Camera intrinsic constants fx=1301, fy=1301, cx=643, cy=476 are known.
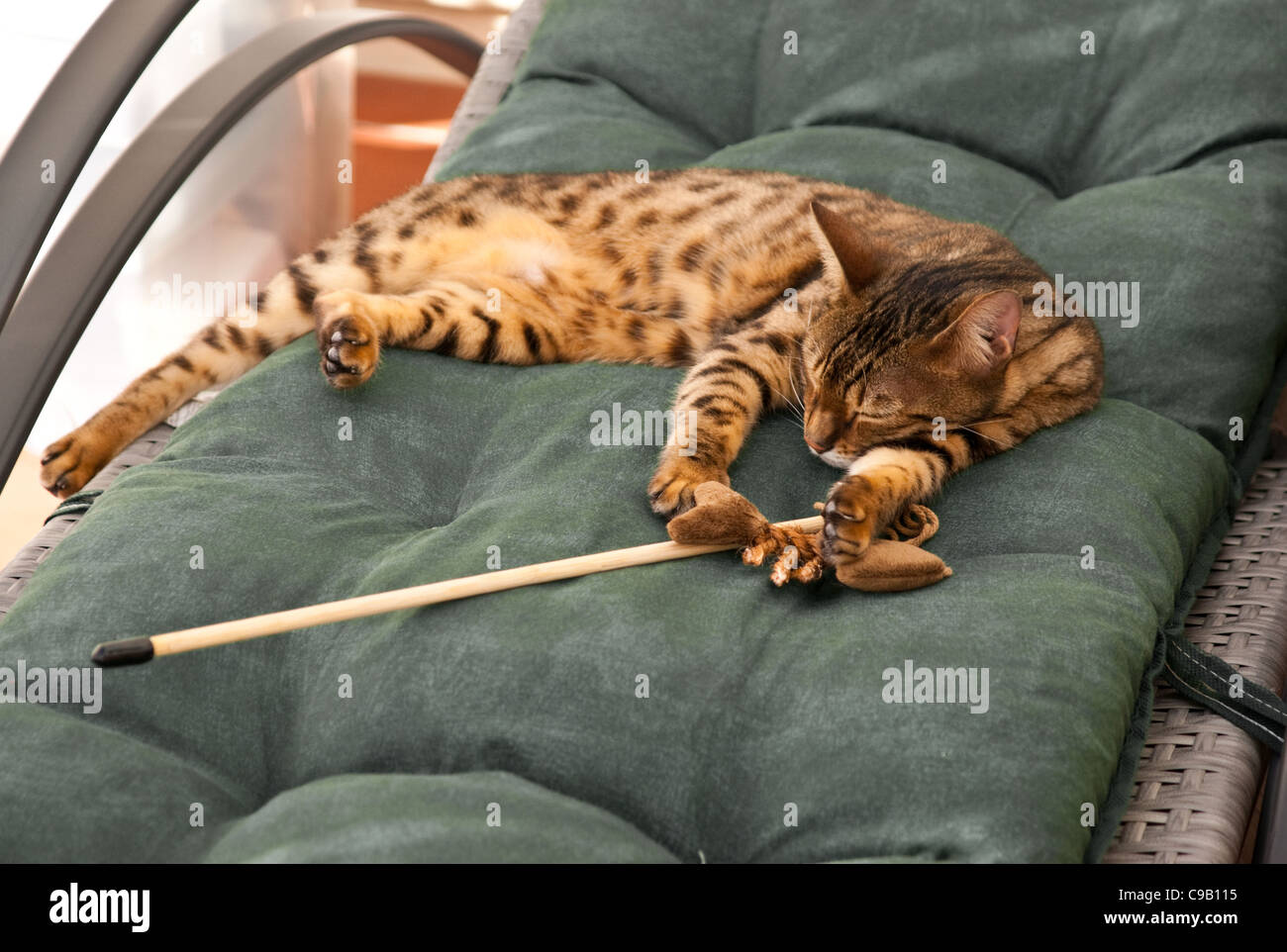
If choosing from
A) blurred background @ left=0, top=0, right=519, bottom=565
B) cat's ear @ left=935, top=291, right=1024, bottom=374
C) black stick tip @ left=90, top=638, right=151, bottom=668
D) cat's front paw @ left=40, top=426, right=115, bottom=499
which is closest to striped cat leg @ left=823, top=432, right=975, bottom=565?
cat's ear @ left=935, top=291, right=1024, bottom=374

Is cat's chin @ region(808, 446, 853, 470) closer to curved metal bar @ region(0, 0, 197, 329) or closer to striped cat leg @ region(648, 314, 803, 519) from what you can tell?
striped cat leg @ region(648, 314, 803, 519)

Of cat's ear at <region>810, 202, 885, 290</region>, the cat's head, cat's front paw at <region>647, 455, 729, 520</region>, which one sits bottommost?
cat's front paw at <region>647, 455, 729, 520</region>

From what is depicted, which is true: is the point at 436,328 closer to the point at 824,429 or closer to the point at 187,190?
the point at 824,429

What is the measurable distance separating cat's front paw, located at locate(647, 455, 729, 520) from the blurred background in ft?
5.03

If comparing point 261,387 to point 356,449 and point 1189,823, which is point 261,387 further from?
point 1189,823

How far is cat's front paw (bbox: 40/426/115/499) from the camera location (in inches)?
68.9

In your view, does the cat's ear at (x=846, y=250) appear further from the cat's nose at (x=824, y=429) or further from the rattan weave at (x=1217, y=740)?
the rattan weave at (x=1217, y=740)

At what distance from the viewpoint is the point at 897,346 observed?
1504 millimetres

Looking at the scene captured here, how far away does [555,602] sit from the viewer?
123 centimetres

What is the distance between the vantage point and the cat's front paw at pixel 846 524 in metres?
1.30

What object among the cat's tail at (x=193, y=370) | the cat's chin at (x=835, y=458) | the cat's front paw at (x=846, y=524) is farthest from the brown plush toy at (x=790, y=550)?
the cat's tail at (x=193, y=370)

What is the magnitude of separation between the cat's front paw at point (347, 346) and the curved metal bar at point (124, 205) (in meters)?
0.27

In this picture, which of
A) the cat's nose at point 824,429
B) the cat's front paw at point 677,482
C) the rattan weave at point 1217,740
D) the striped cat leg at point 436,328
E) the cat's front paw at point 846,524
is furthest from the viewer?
the striped cat leg at point 436,328
